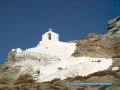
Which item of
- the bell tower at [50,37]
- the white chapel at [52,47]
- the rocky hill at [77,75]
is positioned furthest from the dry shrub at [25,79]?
the bell tower at [50,37]

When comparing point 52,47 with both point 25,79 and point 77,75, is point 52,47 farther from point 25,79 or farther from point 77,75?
point 77,75

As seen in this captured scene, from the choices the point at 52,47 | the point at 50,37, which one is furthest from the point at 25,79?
the point at 50,37

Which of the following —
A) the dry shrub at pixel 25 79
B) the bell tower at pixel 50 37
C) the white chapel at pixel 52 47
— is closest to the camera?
the dry shrub at pixel 25 79

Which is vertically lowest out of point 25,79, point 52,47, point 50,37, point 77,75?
point 25,79

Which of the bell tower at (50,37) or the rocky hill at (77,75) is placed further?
the bell tower at (50,37)

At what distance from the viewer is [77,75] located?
197 feet

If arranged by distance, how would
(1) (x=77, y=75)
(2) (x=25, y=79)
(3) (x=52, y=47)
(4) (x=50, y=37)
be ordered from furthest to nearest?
(4) (x=50, y=37) → (3) (x=52, y=47) → (2) (x=25, y=79) → (1) (x=77, y=75)

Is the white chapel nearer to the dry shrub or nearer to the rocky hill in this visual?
the rocky hill

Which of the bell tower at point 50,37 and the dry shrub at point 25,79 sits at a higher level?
the bell tower at point 50,37

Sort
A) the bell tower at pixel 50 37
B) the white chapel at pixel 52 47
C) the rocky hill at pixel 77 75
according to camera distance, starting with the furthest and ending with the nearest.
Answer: the bell tower at pixel 50 37, the white chapel at pixel 52 47, the rocky hill at pixel 77 75

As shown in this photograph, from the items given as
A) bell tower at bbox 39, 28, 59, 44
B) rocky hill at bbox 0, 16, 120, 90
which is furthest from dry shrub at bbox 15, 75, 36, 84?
A: bell tower at bbox 39, 28, 59, 44

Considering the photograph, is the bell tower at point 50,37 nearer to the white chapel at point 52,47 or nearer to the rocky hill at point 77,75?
the white chapel at point 52,47

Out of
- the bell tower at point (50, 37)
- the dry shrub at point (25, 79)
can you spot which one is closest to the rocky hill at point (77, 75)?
the dry shrub at point (25, 79)

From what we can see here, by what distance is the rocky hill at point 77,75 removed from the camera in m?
51.7
